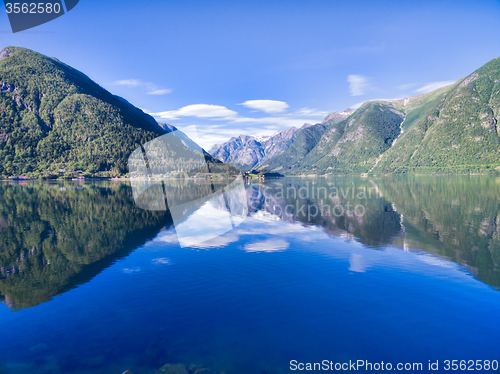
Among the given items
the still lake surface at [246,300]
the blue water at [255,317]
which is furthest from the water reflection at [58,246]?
the blue water at [255,317]

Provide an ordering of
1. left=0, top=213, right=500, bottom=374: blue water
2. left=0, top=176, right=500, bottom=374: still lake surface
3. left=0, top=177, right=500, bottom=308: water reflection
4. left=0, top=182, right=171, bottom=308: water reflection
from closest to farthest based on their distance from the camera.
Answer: left=0, top=213, right=500, bottom=374: blue water < left=0, top=176, right=500, bottom=374: still lake surface < left=0, top=182, right=171, bottom=308: water reflection < left=0, top=177, right=500, bottom=308: water reflection

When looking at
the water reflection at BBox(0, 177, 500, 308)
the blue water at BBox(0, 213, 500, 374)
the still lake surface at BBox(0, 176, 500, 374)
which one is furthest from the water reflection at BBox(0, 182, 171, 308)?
the blue water at BBox(0, 213, 500, 374)

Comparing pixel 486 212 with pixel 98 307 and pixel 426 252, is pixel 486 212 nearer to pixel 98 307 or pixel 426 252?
pixel 426 252

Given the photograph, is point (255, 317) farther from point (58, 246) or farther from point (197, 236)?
point (58, 246)

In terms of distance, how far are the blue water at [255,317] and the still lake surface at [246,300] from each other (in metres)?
0.06

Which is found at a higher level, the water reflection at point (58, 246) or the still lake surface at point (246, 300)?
the water reflection at point (58, 246)

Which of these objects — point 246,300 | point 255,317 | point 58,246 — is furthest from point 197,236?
point 255,317

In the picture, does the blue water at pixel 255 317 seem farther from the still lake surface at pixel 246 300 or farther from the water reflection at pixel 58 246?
the water reflection at pixel 58 246

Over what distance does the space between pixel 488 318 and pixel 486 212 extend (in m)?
34.3

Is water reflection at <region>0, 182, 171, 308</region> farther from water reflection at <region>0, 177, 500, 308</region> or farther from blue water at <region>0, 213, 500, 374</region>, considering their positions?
blue water at <region>0, 213, 500, 374</region>

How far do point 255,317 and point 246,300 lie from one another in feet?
5.29

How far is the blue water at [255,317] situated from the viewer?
30.8 feet

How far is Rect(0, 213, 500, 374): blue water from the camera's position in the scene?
9.39m

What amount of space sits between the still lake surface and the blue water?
0.06 m
